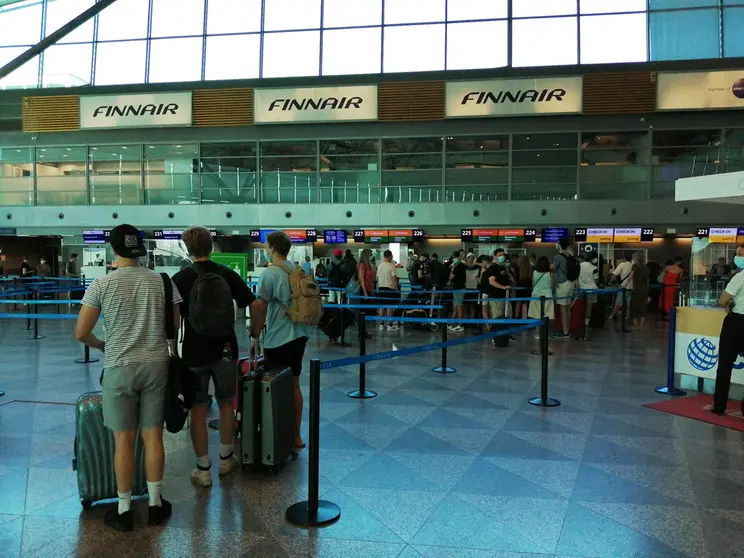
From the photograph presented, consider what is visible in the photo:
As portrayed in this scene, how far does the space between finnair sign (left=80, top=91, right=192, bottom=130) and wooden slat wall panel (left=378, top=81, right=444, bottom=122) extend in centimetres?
817

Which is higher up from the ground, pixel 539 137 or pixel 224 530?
pixel 539 137

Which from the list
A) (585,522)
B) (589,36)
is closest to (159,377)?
(585,522)

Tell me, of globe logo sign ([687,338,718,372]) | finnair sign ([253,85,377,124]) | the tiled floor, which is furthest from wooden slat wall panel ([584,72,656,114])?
the tiled floor

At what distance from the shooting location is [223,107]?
22.8 metres

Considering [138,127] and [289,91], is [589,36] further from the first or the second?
[138,127]

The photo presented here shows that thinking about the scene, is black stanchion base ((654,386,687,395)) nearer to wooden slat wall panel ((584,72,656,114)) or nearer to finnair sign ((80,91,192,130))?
wooden slat wall panel ((584,72,656,114))

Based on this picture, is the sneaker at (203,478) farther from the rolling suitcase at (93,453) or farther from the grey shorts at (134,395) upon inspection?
the grey shorts at (134,395)

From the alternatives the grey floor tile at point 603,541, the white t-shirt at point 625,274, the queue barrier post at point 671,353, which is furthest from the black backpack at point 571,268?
the grey floor tile at point 603,541

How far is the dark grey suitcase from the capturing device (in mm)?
4211

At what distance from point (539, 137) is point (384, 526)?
2026 cm

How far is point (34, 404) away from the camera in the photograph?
622 cm

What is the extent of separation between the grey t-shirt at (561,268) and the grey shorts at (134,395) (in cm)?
1000

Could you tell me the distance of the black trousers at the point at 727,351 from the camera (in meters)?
5.78

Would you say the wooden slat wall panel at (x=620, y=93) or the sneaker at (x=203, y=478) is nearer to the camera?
the sneaker at (x=203, y=478)
